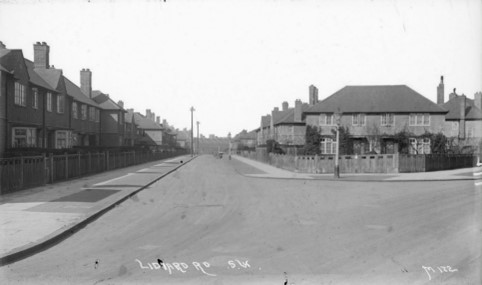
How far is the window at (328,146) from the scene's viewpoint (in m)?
46.8

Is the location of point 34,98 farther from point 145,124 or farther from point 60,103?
point 145,124

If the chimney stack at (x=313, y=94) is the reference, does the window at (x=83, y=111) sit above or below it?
below

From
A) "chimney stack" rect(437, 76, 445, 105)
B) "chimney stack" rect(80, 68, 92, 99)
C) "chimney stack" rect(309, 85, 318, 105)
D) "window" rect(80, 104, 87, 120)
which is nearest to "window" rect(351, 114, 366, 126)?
"chimney stack" rect(309, 85, 318, 105)

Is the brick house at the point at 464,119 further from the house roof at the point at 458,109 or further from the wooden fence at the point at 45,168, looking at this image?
the wooden fence at the point at 45,168

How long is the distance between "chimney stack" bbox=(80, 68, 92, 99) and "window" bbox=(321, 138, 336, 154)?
28515 millimetres

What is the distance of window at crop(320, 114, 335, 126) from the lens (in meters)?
46.8

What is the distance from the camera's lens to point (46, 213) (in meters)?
9.95

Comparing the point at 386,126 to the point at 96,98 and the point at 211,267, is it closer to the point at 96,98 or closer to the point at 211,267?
the point at 96,98

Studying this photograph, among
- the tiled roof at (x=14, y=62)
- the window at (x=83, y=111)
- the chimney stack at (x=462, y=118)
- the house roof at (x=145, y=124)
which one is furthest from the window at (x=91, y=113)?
the chimney stack at (x=462, y=118)

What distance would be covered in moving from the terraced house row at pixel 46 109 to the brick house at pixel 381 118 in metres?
25.3

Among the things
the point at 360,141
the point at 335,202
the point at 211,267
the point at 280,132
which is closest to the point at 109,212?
the point at 211,267

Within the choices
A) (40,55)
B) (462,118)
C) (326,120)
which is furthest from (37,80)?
(462,118)

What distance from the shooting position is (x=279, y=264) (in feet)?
19.4

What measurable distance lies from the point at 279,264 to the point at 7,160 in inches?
446
